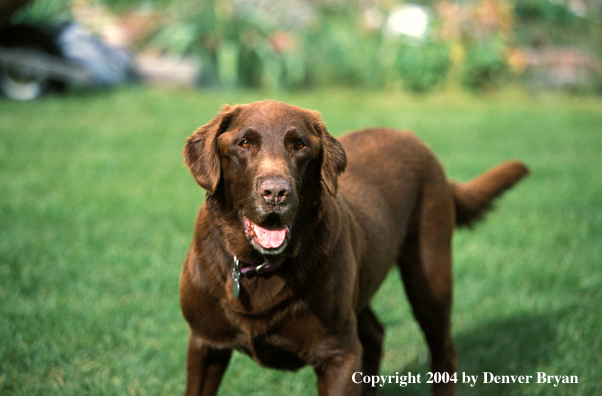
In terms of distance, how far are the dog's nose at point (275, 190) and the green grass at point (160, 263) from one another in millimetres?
1549

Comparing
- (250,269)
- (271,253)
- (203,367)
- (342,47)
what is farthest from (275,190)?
(342,47)

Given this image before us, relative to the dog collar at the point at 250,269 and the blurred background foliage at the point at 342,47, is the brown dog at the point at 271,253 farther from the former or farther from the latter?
the blurred background foliage at the point at 342,47

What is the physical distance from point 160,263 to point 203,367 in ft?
6.89

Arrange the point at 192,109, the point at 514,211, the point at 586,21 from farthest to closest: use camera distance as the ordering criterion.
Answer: the point at 586,21, the point at 192,109, the point at 514,211

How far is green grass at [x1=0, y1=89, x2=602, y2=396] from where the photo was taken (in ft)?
12.0

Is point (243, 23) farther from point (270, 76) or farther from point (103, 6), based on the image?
point (103, 6)

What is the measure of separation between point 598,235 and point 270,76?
753 cm

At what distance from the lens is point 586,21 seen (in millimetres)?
15539

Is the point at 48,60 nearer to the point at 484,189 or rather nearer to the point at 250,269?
the point at 484,189

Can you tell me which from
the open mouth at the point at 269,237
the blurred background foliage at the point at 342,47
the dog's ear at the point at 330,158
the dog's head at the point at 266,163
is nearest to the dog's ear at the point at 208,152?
the dog's head at the point at 266,163

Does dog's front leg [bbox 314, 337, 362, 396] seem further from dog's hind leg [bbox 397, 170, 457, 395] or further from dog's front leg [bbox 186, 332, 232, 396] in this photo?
dog's hind leg [bbox 397, 170, 457, 395]

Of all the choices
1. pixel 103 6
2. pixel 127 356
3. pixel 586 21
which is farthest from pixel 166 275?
pixel 586 21

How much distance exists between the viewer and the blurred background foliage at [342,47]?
40.1 feet

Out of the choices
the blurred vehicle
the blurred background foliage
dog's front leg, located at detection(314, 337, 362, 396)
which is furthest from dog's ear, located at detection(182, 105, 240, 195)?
the blurred background foliage
